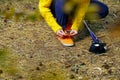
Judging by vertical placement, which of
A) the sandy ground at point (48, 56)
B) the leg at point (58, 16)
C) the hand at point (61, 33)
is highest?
the leg at point (58, 16)

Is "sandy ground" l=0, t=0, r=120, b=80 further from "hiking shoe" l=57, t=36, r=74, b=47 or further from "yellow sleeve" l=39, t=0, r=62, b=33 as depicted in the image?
"yellow sleeve" l=39, t=0, r=62, b=33

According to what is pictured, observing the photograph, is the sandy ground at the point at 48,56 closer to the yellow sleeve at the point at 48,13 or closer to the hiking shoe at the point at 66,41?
the hiking shoe at the point at 66,41

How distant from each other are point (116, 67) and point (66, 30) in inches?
29.4

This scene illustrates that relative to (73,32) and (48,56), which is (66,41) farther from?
(48,56)

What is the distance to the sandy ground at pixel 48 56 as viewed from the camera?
2963 millimetres

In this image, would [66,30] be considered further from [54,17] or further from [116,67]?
[116,67]

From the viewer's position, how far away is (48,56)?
3299mm

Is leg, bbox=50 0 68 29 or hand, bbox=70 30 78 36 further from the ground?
leg, bbox=50 0 68 29

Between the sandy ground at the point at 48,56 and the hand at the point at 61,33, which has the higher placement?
the hand at the point at 61,33

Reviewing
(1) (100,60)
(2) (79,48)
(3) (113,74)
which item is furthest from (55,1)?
(3) (113,74)

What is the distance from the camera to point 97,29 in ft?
13.2

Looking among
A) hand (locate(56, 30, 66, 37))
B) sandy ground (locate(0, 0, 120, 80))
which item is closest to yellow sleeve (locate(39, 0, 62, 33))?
hand (locate(56, 30, 66, 37))

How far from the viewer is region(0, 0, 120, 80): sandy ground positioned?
2963 millimetres

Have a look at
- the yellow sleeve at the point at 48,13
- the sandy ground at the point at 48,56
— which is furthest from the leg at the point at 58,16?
the sandy ground at the point at 48,56
